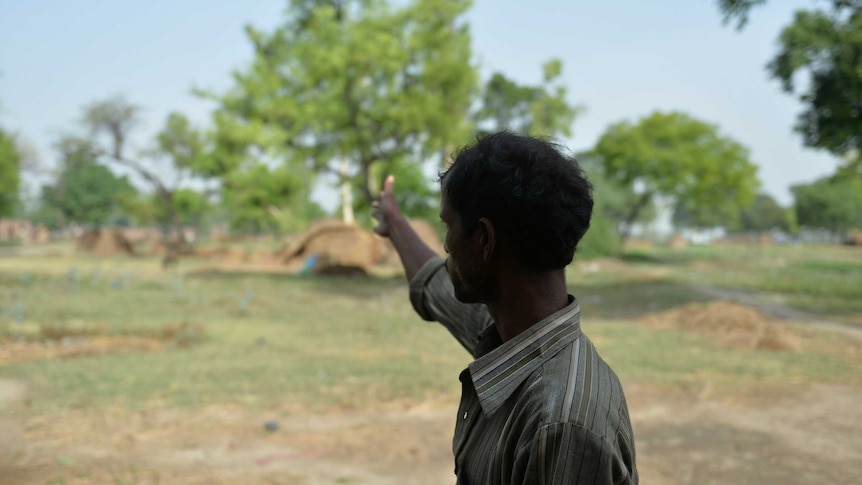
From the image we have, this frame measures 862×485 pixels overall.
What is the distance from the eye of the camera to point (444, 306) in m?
2.33

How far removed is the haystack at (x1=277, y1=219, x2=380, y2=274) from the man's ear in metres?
23.3

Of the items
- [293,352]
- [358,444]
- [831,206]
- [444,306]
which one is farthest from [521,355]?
[831,206]

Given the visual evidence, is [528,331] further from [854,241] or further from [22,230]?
[22,230]

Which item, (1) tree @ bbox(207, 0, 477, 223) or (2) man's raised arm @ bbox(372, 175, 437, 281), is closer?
(2) man's raised arm @ bbox(372, 175, 437, 281)

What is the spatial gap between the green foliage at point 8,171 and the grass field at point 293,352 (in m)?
18.4

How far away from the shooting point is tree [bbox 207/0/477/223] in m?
20.2

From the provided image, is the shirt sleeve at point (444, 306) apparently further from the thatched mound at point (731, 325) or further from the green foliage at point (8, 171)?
the green foliage at point (8, 171)

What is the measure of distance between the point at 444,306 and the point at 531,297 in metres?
0.87

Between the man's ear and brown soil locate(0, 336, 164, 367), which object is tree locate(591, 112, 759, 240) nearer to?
brown soil locate(0, 336, 164, 367)

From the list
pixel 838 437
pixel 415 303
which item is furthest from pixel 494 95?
pixel 415 303

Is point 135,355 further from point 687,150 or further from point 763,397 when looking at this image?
point 687,150

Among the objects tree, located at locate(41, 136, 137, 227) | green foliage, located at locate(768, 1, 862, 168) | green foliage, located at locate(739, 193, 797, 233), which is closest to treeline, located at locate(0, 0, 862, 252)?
green foliage, located at locate(768, 1, 862, 168)

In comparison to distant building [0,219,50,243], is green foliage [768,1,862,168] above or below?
above

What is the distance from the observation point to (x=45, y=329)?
10.4m
